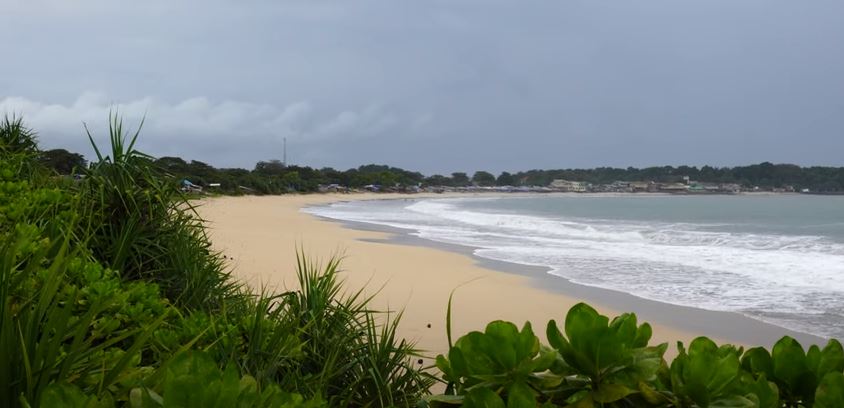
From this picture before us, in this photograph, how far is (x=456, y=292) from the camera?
10.2 m

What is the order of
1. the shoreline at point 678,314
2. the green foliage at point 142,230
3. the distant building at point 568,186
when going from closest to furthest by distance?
the green foliage at point 142,230, the shoreline at point 678,314, the distant building at point 568,186

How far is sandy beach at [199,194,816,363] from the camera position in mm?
7996

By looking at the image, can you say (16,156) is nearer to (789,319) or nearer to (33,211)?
(33,211)

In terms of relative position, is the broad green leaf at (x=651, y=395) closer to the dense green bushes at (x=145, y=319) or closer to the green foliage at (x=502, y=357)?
Answer: the green foliage at (x=502, y=357)

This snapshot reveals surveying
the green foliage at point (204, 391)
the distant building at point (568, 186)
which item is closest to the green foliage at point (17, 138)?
the green foliage at point (204, 391)

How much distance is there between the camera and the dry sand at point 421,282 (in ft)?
26.3

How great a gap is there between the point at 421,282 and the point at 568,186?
139688mm

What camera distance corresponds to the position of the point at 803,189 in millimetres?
132625

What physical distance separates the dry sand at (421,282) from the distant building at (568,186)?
13116 cm

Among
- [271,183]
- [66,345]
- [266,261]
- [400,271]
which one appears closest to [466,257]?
[400,271]

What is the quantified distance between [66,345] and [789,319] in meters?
8.82

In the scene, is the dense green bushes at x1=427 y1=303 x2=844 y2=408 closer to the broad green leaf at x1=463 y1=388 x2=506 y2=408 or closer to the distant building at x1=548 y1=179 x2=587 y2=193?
the broad green leaf at x1=463 y1=388 x2=506 y2=408

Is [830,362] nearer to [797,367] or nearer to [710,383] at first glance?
[797,367]

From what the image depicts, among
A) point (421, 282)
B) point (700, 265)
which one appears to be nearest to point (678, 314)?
point (421, 282)
